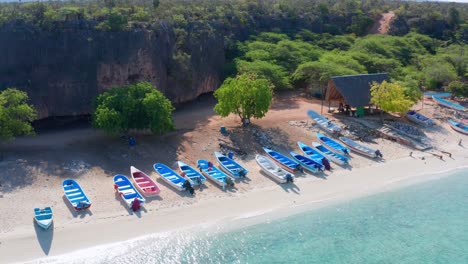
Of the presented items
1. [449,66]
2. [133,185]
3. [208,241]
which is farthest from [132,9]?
[449,66]

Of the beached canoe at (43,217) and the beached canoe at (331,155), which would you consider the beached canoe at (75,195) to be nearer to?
the beached canoe at (43,217)

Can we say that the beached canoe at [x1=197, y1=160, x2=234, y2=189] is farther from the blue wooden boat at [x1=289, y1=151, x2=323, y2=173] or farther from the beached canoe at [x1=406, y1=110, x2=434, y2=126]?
the beached canoe at [x1=406, y1=110, x2=434, y2=126]

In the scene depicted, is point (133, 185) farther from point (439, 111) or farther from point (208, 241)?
point (439, 111)

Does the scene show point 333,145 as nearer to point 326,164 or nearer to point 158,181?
point 326,164

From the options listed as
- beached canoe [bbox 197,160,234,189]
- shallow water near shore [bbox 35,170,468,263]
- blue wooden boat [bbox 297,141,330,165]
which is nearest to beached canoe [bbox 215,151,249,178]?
beached canoe [bbox 197,160,234,189]

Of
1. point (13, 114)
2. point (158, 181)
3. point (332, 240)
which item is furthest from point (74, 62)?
→ point (332, 240)

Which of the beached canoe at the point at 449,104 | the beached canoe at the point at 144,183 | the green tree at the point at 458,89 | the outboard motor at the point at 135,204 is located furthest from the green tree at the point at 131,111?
the green tree at the point at 458,89
